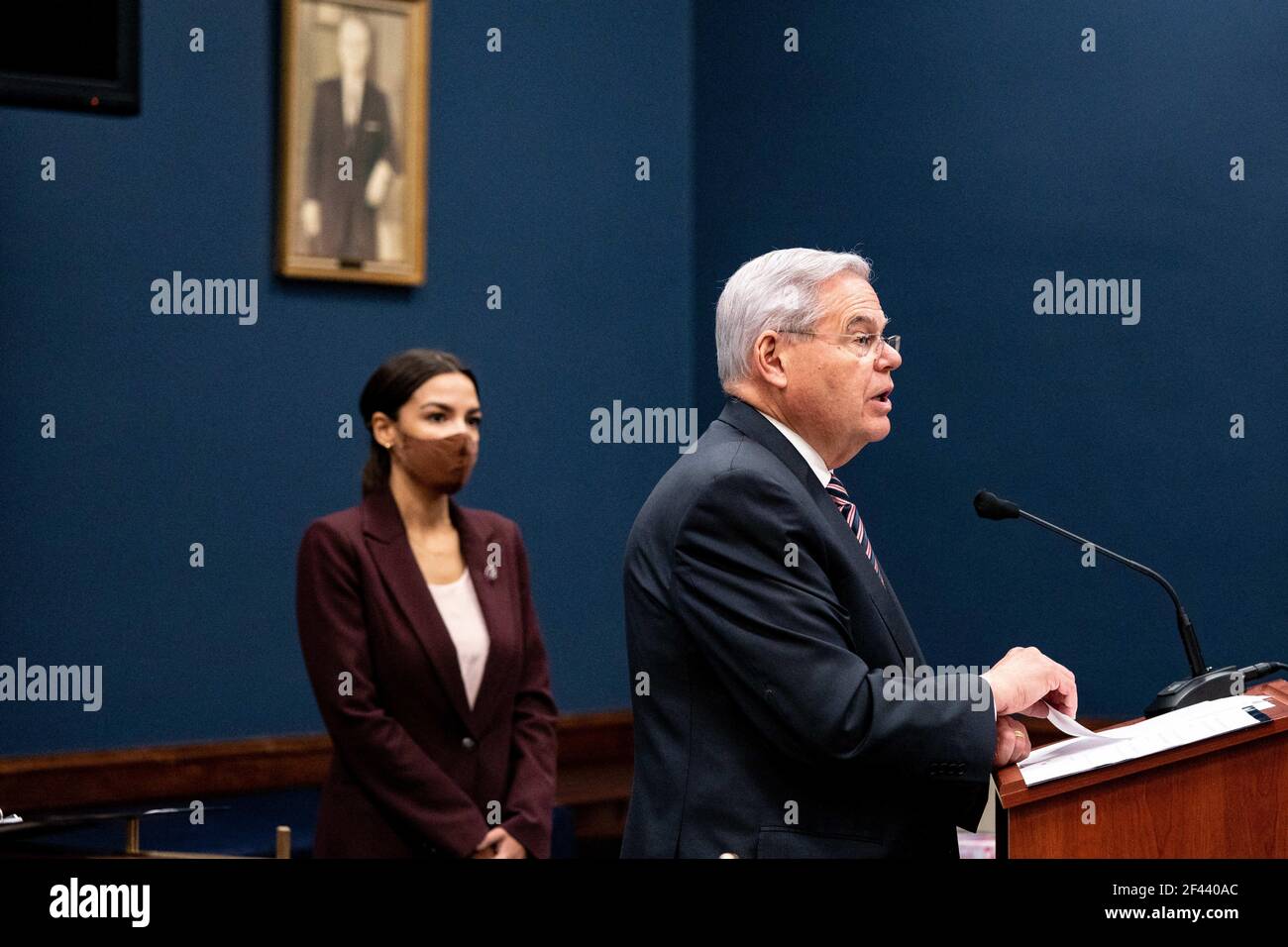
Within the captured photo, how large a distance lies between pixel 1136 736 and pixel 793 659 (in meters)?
0.42

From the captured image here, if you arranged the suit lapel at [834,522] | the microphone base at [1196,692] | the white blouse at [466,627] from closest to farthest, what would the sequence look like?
1. the suit lapel at [834,522]
2. the microphone base at [1196,692]
3. the white blouse at [466,627]

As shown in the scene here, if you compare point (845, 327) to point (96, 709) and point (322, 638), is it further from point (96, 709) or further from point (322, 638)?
point (96, 709)

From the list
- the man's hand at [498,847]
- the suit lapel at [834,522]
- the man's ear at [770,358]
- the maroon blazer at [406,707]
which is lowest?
the man's hand at [498,847]

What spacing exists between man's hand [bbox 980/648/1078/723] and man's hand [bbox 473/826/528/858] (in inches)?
50.4

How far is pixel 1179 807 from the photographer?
1834mm

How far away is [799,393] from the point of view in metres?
2.15

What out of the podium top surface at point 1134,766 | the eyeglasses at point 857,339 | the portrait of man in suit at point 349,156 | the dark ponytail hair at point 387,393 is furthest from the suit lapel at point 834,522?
the portrait of man in suit at point 349,156

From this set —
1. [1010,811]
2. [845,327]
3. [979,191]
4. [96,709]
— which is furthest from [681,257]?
[1010,811]

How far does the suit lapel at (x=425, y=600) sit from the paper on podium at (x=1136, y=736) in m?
1.36

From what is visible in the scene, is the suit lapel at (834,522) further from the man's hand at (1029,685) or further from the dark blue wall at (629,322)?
the dark blue wall at (629,322)

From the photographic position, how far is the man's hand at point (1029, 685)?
6.48 ft

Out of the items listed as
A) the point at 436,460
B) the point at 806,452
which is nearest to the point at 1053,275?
the point at 436,460

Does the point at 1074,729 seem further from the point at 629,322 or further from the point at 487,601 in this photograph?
the point at 629,322

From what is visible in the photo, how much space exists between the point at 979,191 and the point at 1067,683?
265 cm
